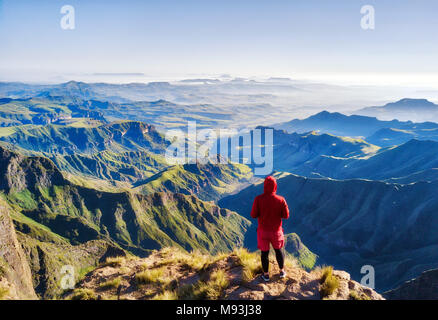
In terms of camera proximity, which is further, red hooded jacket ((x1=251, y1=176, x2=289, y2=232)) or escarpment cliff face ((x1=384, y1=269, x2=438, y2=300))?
escarpment cliff face ((x1=384, y1=269, x2=438, y2=300))

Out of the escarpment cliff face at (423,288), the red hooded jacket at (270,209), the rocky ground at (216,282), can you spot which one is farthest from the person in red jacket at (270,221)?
the escarpment cliff face at (423,288)

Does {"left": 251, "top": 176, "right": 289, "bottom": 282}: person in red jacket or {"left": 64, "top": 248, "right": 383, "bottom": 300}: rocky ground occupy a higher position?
{"left": 251, "top": 176, "right": 289, "bottom": 282}: person in red jacket

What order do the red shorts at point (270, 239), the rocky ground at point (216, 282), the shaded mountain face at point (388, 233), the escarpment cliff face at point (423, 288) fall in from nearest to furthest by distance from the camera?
1. the rocky ground at point (216, 282)
2. the red shorts at point (270, 239)
3. the escarpment cliff face at point (423, 288)
4. the shaded mountain face at point (388, 233)

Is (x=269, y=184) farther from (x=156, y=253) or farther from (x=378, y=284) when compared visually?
(x=378, y=284)

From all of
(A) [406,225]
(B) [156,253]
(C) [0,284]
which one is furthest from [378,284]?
(C) [0,284]

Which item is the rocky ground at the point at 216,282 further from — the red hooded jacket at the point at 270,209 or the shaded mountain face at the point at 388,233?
the shaded mountain face at the point at 388,233

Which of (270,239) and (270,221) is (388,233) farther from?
(270,221)

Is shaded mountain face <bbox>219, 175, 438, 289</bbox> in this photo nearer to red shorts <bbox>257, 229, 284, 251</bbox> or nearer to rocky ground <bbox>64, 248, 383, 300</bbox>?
rocky ground <bbox>64, 248, 383, 300</bbox>

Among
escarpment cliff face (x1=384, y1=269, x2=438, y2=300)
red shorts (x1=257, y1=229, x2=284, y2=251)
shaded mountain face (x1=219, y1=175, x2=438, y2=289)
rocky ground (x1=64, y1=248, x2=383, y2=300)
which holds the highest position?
red shorts (x1=257, y1=229, x2=284, y2=251)

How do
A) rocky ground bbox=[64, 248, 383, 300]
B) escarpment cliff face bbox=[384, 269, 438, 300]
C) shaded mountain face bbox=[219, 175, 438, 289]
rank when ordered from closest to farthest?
rocky ground bbox=[64, 248, 383, 300]
escarpment cliff face bbox=[384, 269, 438, 300]
shaded mountain face bbox=[219, 175, 438, 289]

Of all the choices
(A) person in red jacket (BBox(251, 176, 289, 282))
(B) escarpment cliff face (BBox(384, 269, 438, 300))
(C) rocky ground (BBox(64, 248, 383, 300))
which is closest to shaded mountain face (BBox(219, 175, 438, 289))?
(B) escarpment cliff face (BBox(384, 269, 438, 300))

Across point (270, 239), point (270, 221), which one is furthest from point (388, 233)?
point (270, 221)

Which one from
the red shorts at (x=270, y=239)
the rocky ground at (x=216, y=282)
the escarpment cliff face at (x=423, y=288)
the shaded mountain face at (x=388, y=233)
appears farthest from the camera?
the shaded mountain face at (x=388, y=233)

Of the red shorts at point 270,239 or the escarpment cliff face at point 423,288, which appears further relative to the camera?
the escarpment cliff face at point 423,288
